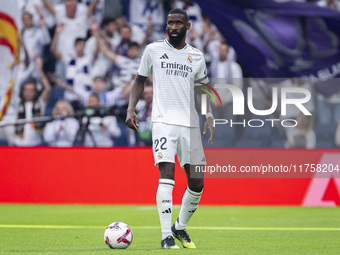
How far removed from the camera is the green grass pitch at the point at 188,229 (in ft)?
22.3

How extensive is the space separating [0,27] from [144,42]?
312 cm

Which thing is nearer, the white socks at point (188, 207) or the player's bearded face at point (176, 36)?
the player's bearded face at point (176, 36)

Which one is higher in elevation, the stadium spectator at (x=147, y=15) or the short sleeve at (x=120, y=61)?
the stadium spectator at (x=147, y=15)

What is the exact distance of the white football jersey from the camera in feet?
22.7

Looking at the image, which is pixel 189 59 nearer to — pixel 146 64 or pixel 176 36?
pixel 176 36

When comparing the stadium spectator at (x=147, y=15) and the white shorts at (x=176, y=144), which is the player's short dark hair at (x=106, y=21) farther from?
the white shorts at (x=176, y=144)

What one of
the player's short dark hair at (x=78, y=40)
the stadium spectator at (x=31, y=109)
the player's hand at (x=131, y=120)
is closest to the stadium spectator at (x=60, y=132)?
the stadium spectator at (x=31, y=109)

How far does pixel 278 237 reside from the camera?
8039mm

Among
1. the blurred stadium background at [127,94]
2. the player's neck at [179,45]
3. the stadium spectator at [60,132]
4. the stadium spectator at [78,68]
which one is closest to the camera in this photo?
the player's neck at [179,45]

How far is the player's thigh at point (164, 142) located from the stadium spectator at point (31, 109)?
27.4ft

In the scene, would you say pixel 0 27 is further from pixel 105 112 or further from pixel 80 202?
pixel 80 202

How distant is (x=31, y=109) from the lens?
15.4m

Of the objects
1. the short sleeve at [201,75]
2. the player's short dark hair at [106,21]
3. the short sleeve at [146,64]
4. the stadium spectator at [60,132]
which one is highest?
the short sleeve at [146,64]

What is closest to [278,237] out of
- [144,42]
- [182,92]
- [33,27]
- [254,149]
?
[182,92]
